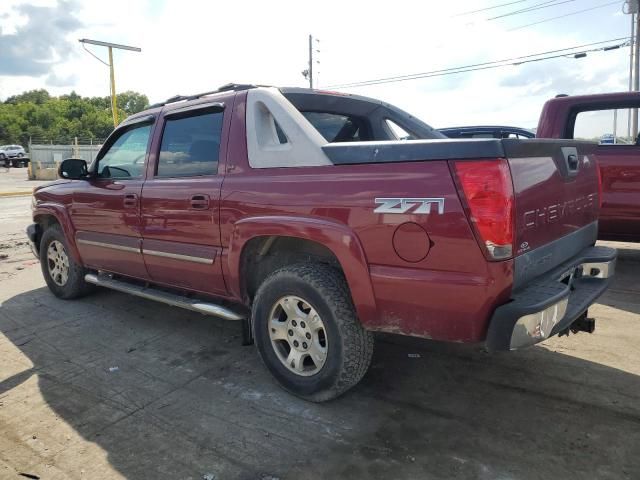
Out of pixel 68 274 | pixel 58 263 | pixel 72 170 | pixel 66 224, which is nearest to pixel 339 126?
pixel 72 170

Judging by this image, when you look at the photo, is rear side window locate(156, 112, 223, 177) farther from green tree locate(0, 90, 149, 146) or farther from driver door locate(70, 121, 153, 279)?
green tree locate(0, 90, 149, 146)

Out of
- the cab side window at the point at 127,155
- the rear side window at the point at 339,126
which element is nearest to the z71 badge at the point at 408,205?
the rear side window at the point at 339,126

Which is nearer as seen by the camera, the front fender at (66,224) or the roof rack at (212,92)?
the roof rack at (212,92)

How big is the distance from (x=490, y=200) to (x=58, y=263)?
191 inches

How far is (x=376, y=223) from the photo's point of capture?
2578 mm

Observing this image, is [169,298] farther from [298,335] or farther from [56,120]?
[56,120]

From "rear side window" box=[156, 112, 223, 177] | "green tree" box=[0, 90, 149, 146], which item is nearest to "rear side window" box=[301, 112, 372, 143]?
"rear side window" box=[156, 112, 223, 177]

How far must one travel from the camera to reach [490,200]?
230 centimetres

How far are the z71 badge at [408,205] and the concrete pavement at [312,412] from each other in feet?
4.06

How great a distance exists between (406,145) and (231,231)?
1.38 meters

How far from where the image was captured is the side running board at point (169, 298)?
3.49m

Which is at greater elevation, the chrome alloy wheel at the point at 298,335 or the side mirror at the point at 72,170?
the side mirror at the point at 72,170

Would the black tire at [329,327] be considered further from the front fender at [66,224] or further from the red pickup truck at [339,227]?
the front fender at [66,224]

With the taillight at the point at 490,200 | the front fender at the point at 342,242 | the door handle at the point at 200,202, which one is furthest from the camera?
the door handle at the point at 200,202
